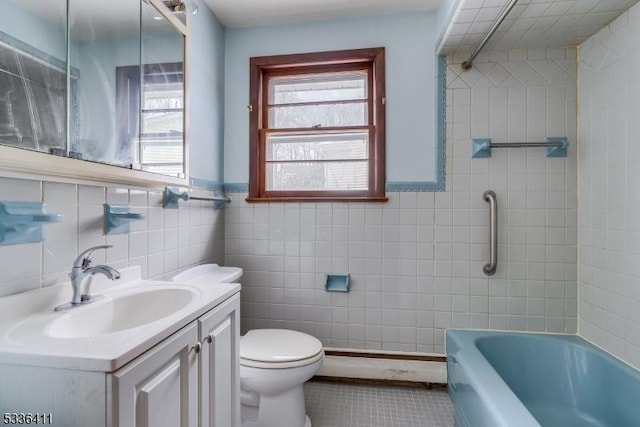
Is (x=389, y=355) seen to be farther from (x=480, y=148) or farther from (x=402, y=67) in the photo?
(x=402, y=67)

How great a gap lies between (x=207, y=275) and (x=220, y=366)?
29.3 inches

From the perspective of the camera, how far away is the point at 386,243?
1997mm

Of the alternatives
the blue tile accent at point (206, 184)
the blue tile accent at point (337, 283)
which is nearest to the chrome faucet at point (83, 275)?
the blue tile accent at point (206, 184)

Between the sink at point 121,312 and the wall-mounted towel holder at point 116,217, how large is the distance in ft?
0.84

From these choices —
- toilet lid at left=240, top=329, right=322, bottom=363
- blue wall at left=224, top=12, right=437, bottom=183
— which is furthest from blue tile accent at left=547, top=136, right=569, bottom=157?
toilet lid at left=240, top=329, right=322, bottom=363

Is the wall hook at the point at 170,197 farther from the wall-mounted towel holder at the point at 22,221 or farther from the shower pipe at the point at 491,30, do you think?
the shower pipe at the point at 491,30

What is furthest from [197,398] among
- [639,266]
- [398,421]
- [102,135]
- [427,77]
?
[427,77]

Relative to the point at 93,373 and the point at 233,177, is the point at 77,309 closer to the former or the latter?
the point at 93,373

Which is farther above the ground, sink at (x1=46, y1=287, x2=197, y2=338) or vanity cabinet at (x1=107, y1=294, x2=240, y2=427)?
sink at (x1=46, y1=287, x2=197, y2=338)

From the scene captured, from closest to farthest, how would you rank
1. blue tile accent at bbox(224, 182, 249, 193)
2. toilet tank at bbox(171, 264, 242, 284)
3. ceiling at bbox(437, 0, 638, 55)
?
ceiling at bbox(437, 0, 638, 55) → toilet tank at bbox(171, 264, 242, 284) → blue tile accent at bbox(224, 182, 249, 193)

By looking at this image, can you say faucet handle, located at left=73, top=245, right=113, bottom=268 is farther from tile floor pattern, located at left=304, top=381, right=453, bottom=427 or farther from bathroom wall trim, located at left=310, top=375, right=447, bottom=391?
bathroom wall trim, located at left=310, top=375, right=447, bottom=391

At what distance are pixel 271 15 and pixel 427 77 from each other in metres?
1.10

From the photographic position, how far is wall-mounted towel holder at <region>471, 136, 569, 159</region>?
72.0 inches

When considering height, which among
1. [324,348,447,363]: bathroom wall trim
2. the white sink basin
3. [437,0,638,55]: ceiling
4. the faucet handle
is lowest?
[324,348,447,363]: bathroom wall trim
